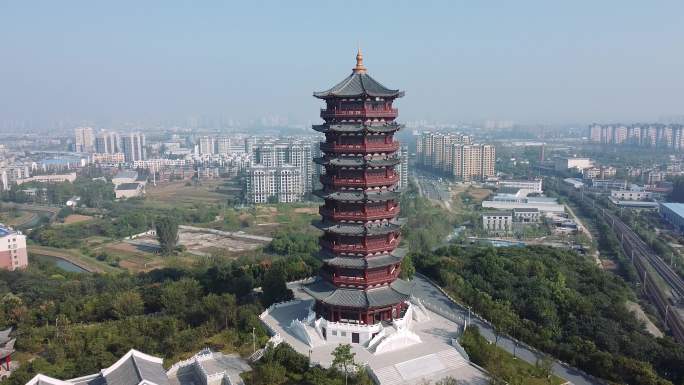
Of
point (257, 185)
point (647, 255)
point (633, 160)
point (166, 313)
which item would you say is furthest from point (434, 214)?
point (633, 160)

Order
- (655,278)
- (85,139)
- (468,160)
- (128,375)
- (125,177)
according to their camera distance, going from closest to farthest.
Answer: (128,375) → (655,278) → (468,160) → (125,177) → (85,139)

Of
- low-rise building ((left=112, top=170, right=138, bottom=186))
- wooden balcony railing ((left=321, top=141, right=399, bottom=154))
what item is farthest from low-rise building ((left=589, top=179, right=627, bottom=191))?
low-rise building ((left=112, top=170, right=138, bottom=186))

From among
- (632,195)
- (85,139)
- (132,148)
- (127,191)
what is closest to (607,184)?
(632,195)

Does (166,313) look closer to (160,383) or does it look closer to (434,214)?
(160,383)

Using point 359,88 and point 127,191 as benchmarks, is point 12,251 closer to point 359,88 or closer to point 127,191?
point 359,88

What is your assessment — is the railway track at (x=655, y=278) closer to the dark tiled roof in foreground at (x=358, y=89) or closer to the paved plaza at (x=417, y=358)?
the paved plaza at (x=417, y=358)

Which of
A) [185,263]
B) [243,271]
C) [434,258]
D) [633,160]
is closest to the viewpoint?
[243,271]

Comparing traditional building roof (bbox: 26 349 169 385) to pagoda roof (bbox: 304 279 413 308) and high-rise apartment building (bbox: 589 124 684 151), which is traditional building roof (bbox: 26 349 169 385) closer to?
Answer: pagoda roof (bbox: 304 279 413 308)
